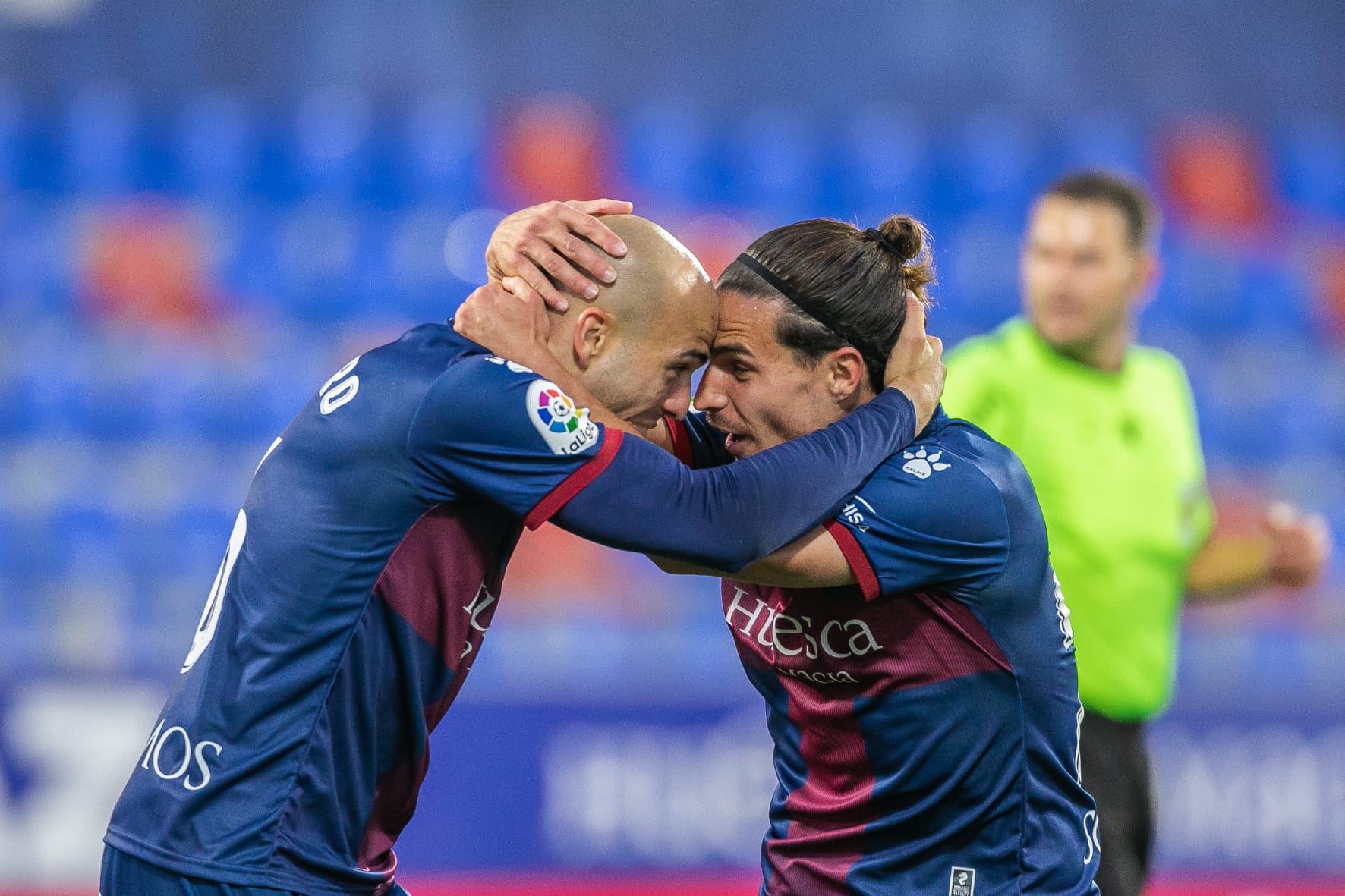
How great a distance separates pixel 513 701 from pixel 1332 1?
295 inches

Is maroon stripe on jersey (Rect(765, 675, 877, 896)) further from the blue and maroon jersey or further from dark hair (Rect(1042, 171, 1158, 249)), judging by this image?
dark hair (Rect(1042, 171, 1158, 249))

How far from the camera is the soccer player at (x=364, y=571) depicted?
2189 millimetres

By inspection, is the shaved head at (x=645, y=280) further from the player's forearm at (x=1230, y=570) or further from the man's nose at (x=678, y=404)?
the player's forearm at (x=1230, y=570)

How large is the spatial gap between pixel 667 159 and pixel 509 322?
614 cm

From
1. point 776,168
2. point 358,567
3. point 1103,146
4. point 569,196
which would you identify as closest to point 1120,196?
point 358,567

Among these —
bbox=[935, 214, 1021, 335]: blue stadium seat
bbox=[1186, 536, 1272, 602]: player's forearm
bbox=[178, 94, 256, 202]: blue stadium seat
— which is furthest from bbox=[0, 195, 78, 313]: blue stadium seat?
bbox=[1186, 536, 1272, 602]: player's forearm

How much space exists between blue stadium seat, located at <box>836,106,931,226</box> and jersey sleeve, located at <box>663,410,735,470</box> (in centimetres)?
519

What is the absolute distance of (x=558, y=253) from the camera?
8.04 ft

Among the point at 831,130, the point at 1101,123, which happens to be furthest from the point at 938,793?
the point at 1101,123

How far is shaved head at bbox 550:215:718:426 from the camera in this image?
245 cm

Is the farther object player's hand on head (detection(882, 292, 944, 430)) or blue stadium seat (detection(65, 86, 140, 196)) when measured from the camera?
blue stadium seat (detection(65, 86, 140, 196))

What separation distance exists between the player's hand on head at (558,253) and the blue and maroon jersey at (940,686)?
0.55 m

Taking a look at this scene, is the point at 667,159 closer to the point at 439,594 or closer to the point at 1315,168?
the point at 1315,168

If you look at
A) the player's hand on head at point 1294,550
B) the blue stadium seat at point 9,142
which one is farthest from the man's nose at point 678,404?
the blue stadium seat at point 9,142
